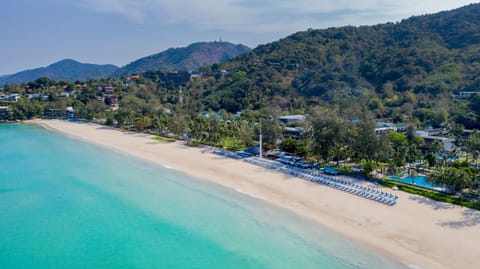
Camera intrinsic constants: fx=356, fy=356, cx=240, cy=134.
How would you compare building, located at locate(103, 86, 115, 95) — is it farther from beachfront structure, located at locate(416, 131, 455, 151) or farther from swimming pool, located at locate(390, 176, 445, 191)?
swimming pool, located at locate(390, 176, 445, 191)

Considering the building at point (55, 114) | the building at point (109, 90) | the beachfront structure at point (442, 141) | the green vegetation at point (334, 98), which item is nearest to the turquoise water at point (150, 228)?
the green vegetation at point (334, 98)

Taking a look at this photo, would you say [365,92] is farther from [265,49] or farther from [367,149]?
[265,49]

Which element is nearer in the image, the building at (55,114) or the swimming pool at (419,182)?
the swimming pool at (419,182)

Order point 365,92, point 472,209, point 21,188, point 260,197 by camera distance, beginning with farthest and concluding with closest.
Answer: point 365,92 → point 21,188 → point 260,197 → point 472,209

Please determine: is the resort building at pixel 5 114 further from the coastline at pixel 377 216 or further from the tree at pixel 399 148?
the tree at pixel 399 148

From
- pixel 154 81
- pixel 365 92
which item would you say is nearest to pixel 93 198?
pixel 365 92
